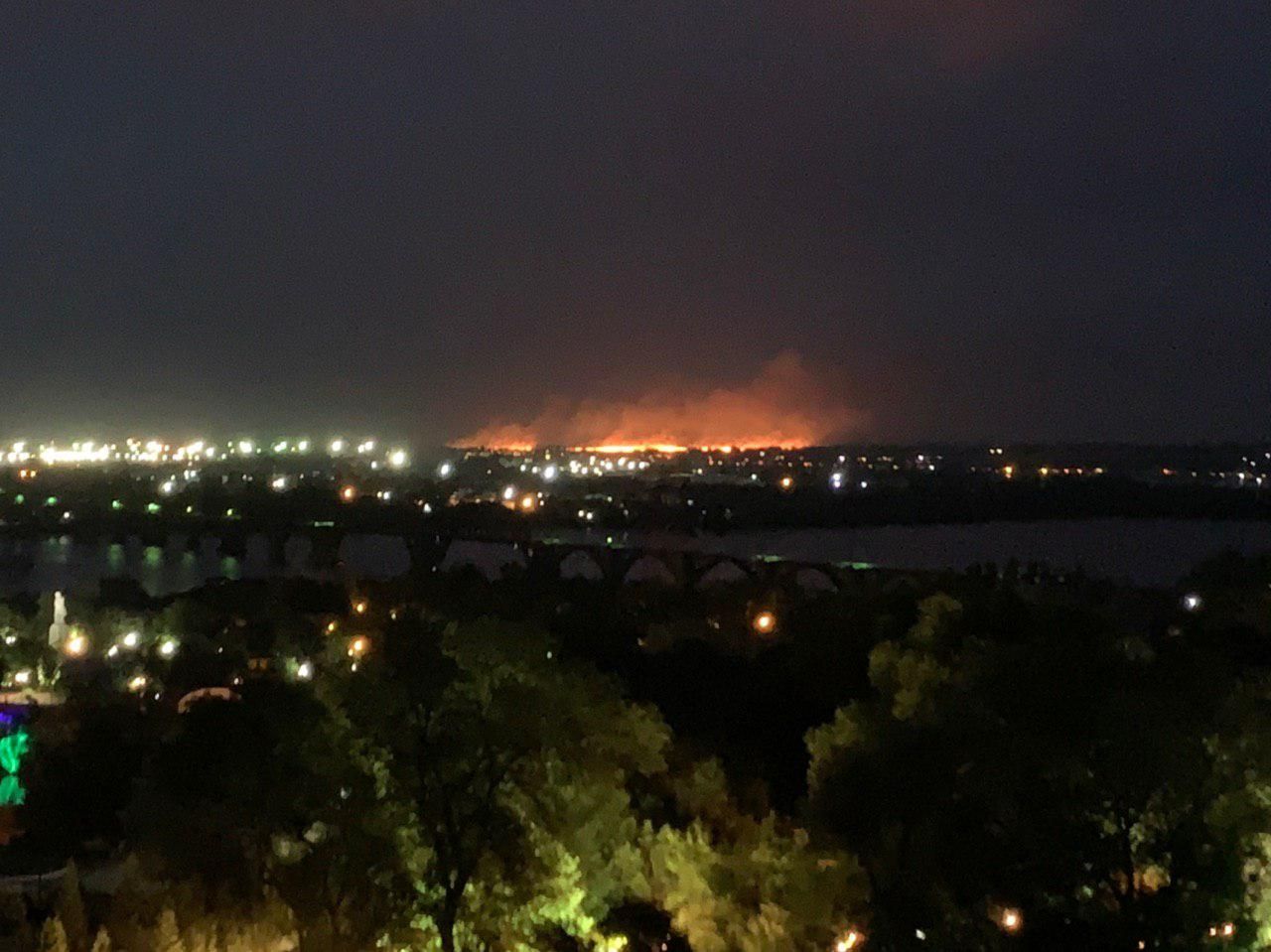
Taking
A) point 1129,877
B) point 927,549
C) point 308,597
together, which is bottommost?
point 1129,877

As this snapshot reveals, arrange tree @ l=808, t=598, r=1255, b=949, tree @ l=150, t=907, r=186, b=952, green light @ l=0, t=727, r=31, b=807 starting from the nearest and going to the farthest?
tree @ l=808, t=598, r=1255, b=949, tree @ l=150, t=907, r=186, b=952, green light @ l=0, t=727, r=31, b=807

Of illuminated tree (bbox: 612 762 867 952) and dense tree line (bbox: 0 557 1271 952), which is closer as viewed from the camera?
dense tree line (bbox: 0 557 1271 952)

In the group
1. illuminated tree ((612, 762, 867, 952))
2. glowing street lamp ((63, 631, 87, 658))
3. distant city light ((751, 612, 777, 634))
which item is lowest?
illuminated tree ((612, 762, 867, 952))

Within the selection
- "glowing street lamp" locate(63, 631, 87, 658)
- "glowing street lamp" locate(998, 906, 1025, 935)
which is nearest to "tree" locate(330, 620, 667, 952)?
"glowing street lamp" locate(998, 906, 1025, 935)

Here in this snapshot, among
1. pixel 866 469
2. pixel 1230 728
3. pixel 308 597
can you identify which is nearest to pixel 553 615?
pixel 308 597

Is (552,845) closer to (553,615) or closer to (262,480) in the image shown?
(553,615)

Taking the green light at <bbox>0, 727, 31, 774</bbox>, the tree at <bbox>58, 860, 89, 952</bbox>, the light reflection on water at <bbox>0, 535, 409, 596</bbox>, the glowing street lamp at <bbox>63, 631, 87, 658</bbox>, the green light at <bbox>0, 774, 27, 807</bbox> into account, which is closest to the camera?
the tree at <bbox>58, 860, 89, 952</bbox>

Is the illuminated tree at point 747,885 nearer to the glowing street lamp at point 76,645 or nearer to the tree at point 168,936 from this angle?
the tree at point 168,936

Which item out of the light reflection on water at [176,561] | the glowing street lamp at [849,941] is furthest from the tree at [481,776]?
the light reflection on water at [176,561]

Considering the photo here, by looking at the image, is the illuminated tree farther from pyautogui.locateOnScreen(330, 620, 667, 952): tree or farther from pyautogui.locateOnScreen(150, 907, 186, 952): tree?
pyautogui.locateOnScreen(150, 907, 186, 952): tree

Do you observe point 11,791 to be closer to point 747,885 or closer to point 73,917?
point 73,917

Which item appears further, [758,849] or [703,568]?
[703,568]
